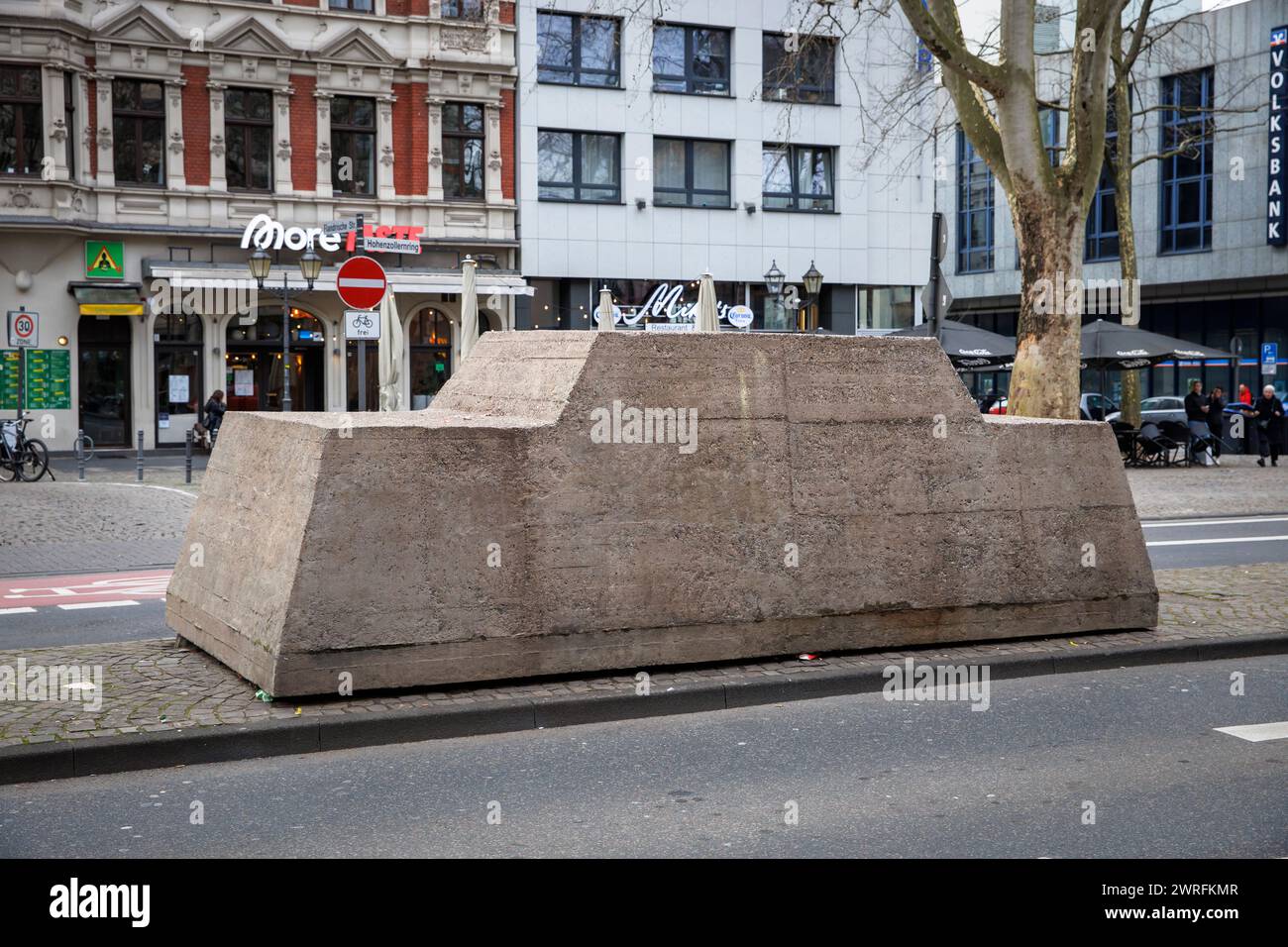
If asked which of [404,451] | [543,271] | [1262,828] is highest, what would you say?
[543,271]

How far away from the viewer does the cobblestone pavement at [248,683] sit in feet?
21.9

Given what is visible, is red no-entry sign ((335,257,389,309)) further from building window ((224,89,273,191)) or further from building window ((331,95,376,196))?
building window ((331,95,376,196))

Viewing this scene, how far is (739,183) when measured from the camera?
1646 inches

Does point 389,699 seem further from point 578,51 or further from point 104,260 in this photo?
point 578,51

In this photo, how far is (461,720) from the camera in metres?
6.96

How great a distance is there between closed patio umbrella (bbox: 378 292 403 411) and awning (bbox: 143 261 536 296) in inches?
586

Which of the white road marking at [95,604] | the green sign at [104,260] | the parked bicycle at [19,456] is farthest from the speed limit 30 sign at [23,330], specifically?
the white road marking at [95,604]

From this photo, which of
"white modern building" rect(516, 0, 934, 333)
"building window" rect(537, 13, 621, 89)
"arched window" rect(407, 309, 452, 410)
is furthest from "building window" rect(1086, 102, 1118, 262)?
"arched window" rect(407, 309, 452, 410)

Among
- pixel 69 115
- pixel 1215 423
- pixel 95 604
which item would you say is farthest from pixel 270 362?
pixel 95 604

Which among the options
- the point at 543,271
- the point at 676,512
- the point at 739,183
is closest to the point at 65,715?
the point at 676,512

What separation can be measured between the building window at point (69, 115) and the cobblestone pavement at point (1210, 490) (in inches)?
1004

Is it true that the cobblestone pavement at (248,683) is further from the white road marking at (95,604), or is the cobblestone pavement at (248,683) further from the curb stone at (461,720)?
the white road marking at (95,604)
